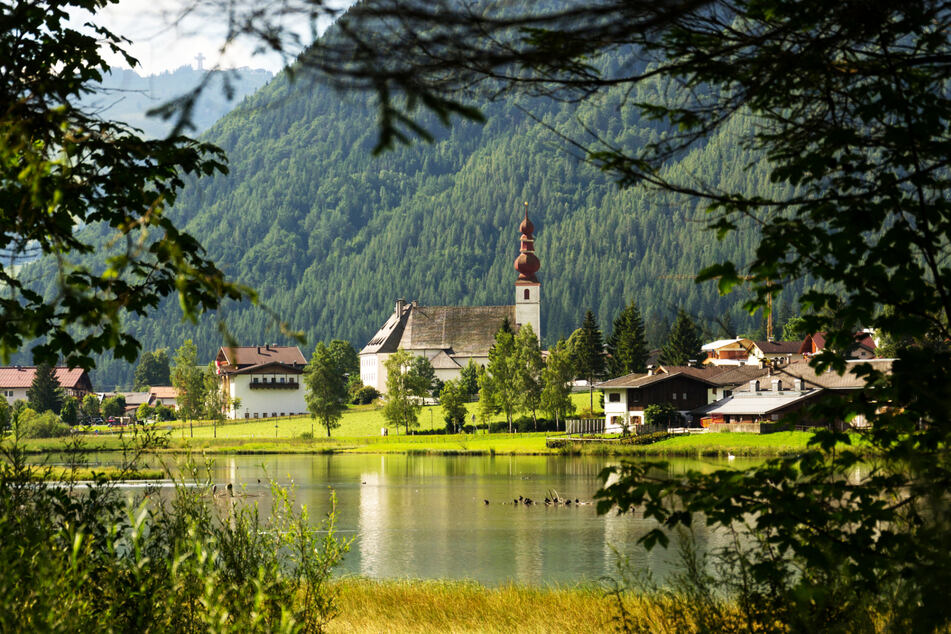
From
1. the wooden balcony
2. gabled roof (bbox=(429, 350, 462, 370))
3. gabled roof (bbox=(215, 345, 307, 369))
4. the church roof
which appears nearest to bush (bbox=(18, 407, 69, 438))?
the wooden balcony

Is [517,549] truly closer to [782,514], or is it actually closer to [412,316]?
[782,514]

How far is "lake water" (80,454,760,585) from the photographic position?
2528 cm

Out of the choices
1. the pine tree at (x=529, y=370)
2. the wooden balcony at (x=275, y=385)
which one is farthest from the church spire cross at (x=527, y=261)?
the pine tree at (x=529, y=370)

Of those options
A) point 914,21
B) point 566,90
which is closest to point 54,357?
point 566,90

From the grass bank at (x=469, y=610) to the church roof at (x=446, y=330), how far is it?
476 feet

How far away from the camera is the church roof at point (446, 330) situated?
164125 mm

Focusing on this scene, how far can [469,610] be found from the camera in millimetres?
14414

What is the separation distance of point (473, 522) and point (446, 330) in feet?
437

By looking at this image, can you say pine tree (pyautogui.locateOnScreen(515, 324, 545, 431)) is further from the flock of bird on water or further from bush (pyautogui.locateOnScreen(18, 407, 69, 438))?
the flock of bird on water

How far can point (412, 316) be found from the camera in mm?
173375

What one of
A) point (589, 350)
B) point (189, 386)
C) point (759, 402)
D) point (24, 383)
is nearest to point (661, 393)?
point (759, 402)

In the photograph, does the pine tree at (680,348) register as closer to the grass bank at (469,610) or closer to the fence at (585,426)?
the fence at (585,426)

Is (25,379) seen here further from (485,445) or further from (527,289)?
(485,445)

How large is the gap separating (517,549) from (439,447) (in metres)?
49.5
